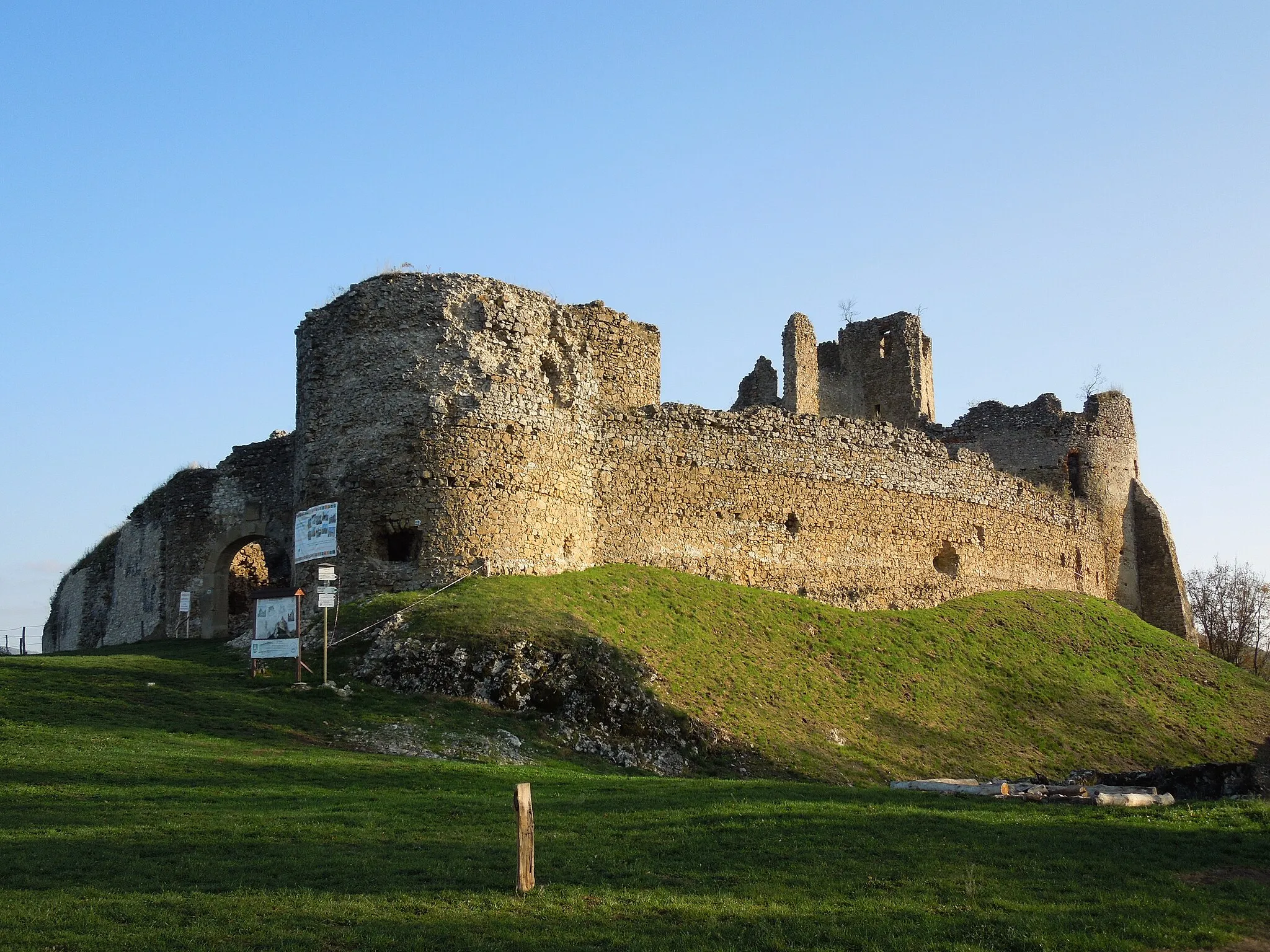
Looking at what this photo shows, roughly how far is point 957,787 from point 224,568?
21.9m

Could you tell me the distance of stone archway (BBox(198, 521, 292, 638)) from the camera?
3272 cm

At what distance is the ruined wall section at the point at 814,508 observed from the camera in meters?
29.6

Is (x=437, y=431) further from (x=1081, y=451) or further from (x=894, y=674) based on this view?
(x=1081, y=451)

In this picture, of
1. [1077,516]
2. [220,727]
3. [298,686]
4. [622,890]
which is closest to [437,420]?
[298,686]

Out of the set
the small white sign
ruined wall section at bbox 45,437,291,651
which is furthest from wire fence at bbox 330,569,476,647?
ruined wall section at bbox 45,437,291,651

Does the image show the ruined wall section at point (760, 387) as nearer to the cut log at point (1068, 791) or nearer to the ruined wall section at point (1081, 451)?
the ruined wall section at point (1081, 451)

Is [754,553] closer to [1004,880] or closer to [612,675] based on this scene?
[612,675]

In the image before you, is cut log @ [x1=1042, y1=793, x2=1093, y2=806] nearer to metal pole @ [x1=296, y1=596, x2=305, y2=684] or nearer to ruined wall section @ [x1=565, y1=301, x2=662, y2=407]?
metal pole @ [x1=296, y1=596, x2=305, y2=684]

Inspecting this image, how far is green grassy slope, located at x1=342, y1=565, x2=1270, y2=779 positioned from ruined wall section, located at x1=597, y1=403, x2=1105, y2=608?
2.76 ft

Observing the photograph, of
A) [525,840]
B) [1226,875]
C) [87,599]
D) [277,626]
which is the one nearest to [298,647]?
[277,626]

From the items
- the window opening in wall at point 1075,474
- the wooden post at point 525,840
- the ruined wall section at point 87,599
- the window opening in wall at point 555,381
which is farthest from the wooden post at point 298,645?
the window opening in wall at point 1075,474

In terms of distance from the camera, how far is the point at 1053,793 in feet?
58.0

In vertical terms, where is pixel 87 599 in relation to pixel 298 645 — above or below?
above

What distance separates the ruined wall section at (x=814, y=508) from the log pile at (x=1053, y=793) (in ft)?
38.1
